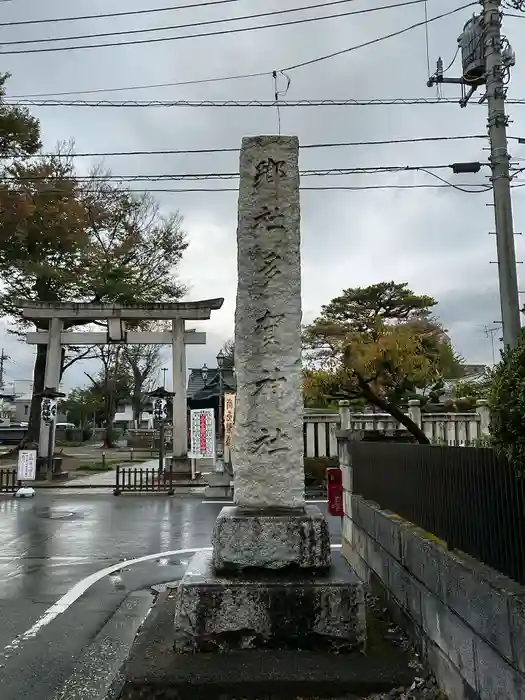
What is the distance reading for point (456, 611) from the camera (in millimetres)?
3268

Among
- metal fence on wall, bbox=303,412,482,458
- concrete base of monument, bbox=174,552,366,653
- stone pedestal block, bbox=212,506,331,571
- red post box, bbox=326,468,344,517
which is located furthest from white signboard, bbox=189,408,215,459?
concrete base of monument, bbox=174,552,366,653

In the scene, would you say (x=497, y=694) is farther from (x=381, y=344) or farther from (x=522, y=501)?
(x=381, y=344)

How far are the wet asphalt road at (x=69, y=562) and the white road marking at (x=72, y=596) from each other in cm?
3

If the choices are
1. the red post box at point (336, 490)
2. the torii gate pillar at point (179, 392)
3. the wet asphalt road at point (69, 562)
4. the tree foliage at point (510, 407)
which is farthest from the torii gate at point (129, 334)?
the tree foliage at point (510, 407)

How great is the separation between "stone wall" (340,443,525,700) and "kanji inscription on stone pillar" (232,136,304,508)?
1012 millimetres

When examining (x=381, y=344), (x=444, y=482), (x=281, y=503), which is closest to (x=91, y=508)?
(x=381, y=344)

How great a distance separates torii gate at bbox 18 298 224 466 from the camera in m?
20.2

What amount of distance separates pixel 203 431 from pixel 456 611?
50.5ft

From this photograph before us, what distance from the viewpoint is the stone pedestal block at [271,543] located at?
4035mm

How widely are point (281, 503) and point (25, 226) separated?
68.1 feet

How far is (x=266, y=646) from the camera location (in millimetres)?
3793

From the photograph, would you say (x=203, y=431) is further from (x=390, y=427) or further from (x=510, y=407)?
(x=510, y=407)

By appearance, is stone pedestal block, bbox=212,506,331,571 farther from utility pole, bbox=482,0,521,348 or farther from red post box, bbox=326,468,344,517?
utility pole, bbox=482,0,521,348

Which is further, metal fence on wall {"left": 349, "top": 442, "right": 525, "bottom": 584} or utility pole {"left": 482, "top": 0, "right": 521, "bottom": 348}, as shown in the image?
utility pole {"left": 482, "top": 0, "right": 521, "bottom": 348}
